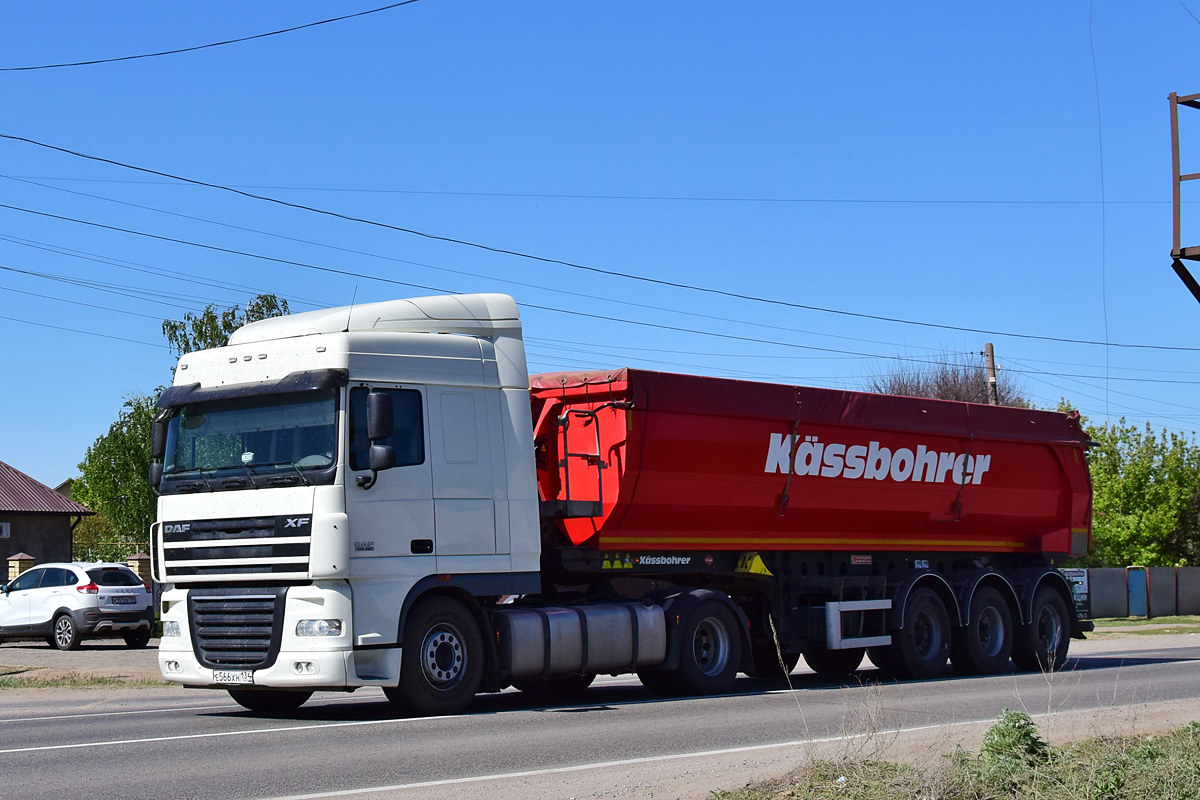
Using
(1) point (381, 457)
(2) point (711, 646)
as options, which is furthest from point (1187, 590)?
(1) point (381, 457)

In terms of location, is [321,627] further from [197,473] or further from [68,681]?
[68,681]

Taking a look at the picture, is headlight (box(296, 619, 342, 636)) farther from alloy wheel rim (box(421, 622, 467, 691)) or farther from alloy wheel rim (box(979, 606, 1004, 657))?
alloy wheel rim (box(979, 606, 1004, 657))

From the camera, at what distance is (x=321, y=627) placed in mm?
11219

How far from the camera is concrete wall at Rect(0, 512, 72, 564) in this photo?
5156 cm

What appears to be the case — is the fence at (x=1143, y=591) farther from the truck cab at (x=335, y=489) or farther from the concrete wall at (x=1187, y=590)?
the truck cab at (x=335, y=489)

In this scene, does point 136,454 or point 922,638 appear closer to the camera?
point 922,638

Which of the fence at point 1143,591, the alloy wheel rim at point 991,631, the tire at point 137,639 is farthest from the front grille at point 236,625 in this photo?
the fence at point 1143,591

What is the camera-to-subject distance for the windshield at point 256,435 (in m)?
11.5

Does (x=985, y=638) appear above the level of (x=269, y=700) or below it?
below

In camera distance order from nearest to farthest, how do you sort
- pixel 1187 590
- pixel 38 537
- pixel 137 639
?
pixel 137 639 < pixel 1187 590 < pixel 38 537

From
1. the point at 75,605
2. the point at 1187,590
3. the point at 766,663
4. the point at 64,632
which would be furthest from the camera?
the point at 1187,590

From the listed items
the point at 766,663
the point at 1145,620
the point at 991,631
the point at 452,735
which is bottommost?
the point at 1145,620

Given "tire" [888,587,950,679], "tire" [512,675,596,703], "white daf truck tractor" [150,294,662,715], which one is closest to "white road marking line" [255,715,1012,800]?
"white daf truck tractor" [150,294,662,715]

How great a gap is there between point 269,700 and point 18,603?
50.8 feet
